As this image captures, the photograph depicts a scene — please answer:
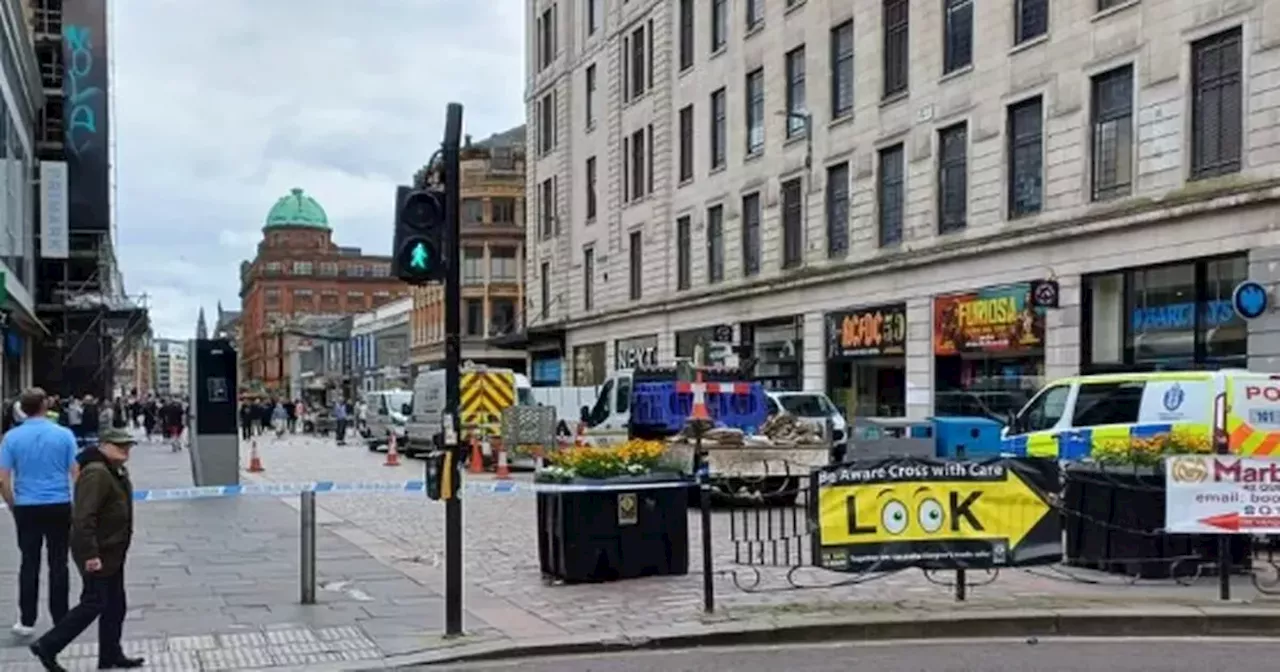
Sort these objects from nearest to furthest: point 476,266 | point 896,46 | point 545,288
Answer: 1. point 896,46
2. point 545,288
3. point 476,266

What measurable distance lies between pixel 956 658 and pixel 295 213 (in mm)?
145415

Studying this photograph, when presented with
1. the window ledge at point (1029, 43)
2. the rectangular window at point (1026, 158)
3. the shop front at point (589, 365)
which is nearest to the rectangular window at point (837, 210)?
the rectangular window at point (1026, 158)

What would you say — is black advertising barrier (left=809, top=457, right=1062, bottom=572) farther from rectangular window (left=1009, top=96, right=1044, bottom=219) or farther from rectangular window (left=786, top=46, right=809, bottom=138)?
rectangular window (left=786, top=46, right=809, bottom=138)

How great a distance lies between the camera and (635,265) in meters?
48.8

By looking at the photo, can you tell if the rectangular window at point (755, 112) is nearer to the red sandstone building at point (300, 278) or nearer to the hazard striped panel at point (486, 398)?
the hazard striped panel at point (486, 398)

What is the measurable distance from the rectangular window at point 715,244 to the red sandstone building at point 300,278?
100786mm

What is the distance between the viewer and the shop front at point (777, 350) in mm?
36188

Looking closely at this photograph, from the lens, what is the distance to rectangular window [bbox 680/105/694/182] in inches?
1715

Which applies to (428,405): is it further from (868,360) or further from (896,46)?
(896,46)

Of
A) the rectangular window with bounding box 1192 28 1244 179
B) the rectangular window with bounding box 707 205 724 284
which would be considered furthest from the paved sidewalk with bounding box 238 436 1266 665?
the rectangular window with bounding box 707 205 724 284

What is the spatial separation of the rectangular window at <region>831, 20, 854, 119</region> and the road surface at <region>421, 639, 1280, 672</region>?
26.0m

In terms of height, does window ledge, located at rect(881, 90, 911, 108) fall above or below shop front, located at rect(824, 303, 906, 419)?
above

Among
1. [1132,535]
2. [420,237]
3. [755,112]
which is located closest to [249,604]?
[420,237]

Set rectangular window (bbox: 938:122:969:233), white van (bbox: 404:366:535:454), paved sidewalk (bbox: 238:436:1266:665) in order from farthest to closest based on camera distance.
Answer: white van (bbox: 404:366:535:454) → rectangular window (bbox: 938:122:969:233) → paved sidewalk (bbox: 238:436:1266:665)
